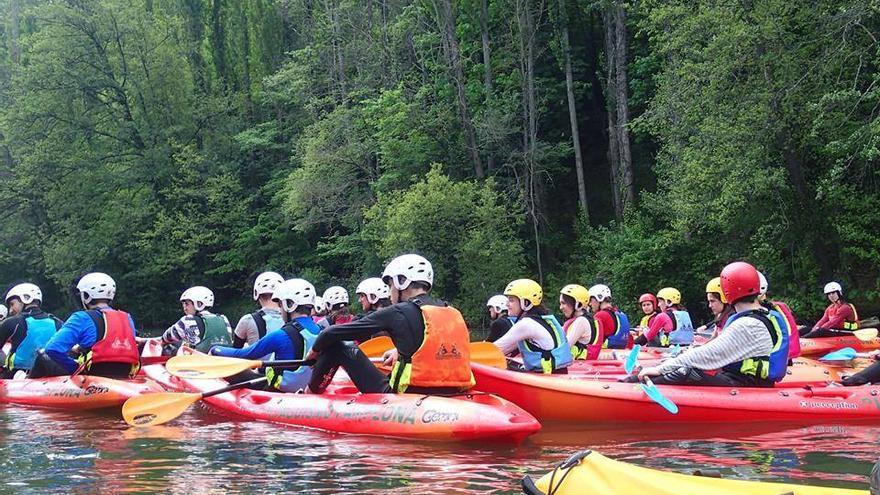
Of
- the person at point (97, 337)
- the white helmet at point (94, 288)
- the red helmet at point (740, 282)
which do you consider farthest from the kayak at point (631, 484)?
the white helmet at point (94, 288)

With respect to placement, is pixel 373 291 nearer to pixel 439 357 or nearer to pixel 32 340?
pixel 32 340

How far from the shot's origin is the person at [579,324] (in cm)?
1200

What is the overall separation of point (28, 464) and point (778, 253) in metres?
18.6

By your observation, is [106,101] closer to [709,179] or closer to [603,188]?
[603,188]

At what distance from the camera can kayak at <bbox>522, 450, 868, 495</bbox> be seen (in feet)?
13.9

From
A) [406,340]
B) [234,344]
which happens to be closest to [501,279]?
[234,344]

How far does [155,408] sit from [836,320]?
12.0m

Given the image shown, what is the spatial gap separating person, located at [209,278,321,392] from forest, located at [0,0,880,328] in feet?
38.4

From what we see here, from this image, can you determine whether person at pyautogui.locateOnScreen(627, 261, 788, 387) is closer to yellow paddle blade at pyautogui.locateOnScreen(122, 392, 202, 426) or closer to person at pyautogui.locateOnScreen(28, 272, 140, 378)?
yellow paddle blade at pyautogui.locateOnScreen(122, 392, 202, 426)

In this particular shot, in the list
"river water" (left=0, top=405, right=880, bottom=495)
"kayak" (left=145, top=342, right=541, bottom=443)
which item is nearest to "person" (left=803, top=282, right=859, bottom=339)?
"river water" (left=0, top=405, right=880, bottom=495)

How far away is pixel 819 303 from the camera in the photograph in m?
21.6

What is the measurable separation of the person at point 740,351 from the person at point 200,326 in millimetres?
5642

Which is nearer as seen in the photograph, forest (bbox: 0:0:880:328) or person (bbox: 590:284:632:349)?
person (bbox: 590:284:632:349)

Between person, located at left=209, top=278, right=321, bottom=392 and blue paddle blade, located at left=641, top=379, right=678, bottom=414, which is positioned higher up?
person, located at left=209, top=278, right=321, bottom=392
